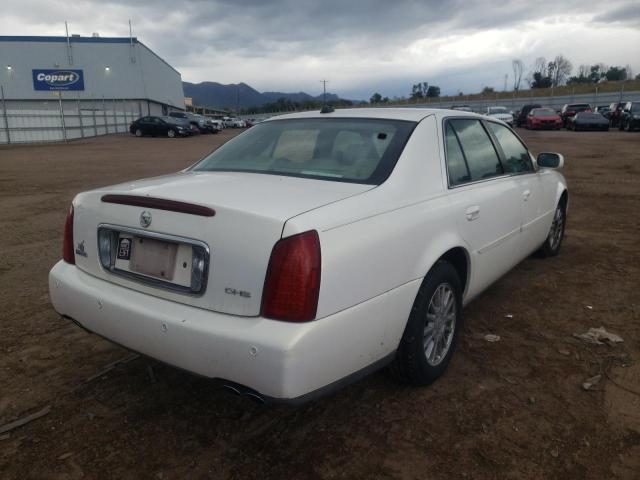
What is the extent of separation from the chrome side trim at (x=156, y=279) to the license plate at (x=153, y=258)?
0.03m

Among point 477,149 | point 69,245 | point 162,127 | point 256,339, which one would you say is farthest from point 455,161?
point 162,127

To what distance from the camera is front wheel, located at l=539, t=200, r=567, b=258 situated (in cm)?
521

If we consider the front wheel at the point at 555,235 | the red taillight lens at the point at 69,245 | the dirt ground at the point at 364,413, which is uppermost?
the red taillight lens at the point at 69,245

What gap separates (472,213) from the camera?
3.21 meters

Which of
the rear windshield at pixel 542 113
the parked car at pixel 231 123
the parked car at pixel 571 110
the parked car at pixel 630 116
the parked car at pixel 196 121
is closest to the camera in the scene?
the parked car at pixel 630 116

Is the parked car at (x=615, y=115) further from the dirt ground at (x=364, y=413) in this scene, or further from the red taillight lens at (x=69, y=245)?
the red taillight lens at (x=69, y=245)

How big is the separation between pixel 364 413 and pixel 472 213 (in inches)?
55.0

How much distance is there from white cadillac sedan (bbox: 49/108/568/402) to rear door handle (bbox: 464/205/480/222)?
1 centimetres

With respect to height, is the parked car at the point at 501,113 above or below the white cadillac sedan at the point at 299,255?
above

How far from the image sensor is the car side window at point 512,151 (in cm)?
411

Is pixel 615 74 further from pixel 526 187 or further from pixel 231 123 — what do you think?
pixel 526 187

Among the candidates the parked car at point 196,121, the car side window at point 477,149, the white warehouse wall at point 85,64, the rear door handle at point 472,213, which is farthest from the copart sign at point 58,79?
the rear door handle at point 472,213

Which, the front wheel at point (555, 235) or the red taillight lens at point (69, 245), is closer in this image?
the red taillight lens at point (69, 245)

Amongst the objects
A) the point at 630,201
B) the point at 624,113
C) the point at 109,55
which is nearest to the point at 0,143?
the point at 109,55
